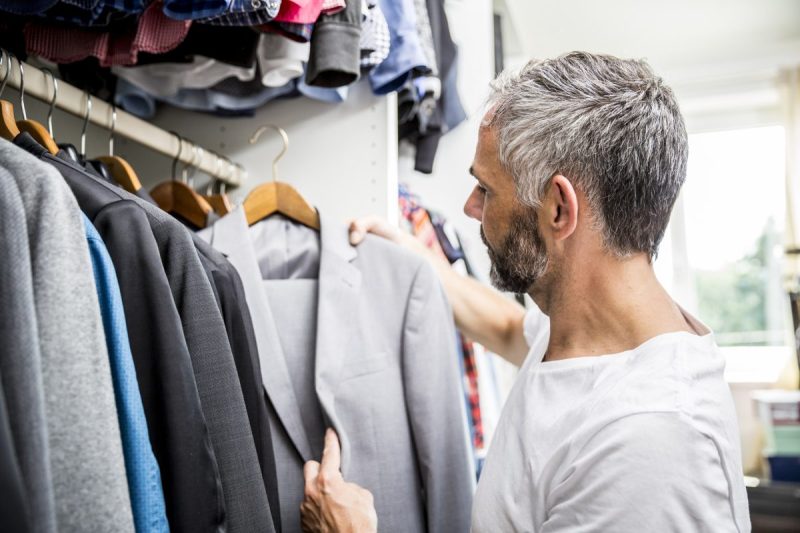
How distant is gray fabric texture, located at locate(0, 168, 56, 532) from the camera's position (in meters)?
0.53

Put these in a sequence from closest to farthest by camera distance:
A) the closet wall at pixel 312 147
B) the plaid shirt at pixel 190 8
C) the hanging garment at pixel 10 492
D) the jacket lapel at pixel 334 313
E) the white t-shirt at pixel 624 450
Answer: the hanging garment at pixel 10 492, the white t-shirt at pixel 624 450, the plaid shirt at pixel 190 8, the jacket lapel at pixel 334 313, the closet wall at pixel 312 147

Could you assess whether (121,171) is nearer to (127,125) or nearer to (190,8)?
(127,125)

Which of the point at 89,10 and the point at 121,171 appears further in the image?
the point at 121,171

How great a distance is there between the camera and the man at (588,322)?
34.6 inches

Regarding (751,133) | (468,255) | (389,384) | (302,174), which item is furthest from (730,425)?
(751,133)

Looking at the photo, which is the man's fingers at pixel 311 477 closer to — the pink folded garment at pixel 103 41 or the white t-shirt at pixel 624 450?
the white t-shirt at pixel 624 450

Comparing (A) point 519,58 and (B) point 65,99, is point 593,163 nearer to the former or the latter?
(B) point 65,99

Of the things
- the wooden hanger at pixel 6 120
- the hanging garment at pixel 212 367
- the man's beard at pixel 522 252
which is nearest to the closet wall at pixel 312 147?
the man's beard at pixel 522 252

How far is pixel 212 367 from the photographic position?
819mm

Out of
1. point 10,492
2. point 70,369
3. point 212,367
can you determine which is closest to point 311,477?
point 212,367

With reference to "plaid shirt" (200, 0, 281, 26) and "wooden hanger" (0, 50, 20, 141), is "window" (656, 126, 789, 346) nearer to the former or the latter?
"plaid shirt" (200, 0, 281, 26)

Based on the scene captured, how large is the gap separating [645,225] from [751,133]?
3.94m

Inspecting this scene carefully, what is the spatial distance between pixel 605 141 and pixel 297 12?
490 mm

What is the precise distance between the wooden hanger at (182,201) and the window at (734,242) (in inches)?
142
